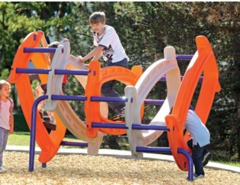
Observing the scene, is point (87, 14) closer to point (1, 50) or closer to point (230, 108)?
point (230, 108)

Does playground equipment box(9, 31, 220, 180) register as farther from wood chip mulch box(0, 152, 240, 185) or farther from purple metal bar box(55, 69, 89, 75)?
wood chip mulch box(0, 152, 240, 185)

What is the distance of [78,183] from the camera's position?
723 cm

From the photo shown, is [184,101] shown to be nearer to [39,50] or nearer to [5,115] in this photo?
[39,50]

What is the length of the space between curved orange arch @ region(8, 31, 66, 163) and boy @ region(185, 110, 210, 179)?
5.63ft

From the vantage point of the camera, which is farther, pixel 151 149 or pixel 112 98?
pixel 151 149

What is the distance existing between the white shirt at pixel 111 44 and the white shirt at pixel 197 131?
4.05 ft

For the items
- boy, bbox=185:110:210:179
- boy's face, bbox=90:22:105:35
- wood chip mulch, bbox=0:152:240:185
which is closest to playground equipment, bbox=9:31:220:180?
boy, bbox=185:110:210:179

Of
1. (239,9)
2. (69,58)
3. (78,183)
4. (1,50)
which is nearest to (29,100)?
(69,58)

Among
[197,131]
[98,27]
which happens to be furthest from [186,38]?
[197,131]

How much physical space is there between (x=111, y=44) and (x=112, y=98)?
42.0 inches

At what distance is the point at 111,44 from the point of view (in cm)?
846

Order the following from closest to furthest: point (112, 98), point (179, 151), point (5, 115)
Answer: point (112, 98), point (179, 151), point (5, 115)

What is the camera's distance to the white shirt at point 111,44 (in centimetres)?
836

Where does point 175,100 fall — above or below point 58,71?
below
